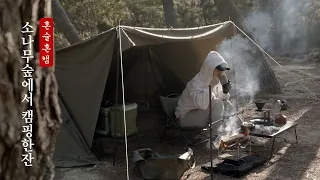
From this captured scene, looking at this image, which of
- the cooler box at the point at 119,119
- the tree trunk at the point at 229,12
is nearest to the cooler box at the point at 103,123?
the cooler box at the point at 119,119

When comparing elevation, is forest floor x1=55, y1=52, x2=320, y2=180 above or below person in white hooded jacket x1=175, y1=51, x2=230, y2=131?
below

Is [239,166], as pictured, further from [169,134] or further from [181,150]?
[169,134]

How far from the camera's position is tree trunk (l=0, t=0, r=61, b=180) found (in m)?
1.17

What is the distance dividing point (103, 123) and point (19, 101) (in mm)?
4643

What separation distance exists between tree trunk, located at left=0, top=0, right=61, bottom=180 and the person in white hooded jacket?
439 centimetres

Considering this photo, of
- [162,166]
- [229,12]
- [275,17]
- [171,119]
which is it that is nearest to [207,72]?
[171,119]

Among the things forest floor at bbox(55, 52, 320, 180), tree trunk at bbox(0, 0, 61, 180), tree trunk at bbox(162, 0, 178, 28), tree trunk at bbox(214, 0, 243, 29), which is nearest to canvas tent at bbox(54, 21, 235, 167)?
forest floor at bbox(55, 52, 320, 180)

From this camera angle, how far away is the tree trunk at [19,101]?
117 centimetres

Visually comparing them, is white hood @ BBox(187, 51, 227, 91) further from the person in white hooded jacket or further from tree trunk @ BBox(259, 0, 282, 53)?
tree trunk @ BBox(259, 0, 282, 53)

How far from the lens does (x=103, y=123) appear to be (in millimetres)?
5832

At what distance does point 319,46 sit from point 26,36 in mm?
22336

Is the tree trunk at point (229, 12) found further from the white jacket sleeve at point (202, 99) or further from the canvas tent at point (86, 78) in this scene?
the white jacket sleeve at point (202, 99)

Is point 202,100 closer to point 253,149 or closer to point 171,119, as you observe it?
point 171,119

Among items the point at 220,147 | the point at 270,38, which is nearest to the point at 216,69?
the point at 220,147
